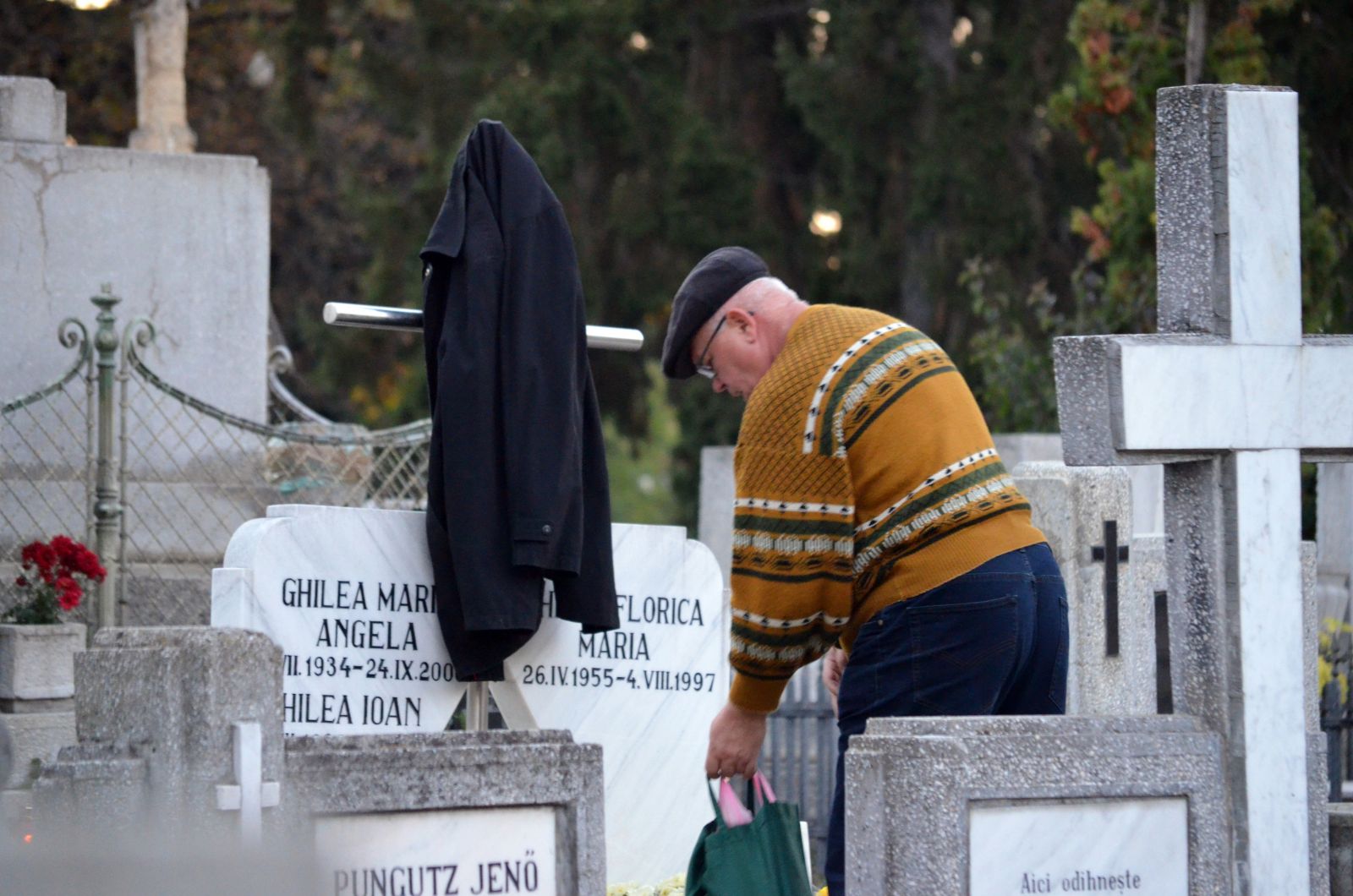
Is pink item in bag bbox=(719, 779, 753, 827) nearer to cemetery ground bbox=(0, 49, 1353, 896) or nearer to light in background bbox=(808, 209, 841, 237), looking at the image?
cemetery ground bbox=(0, 49, 1353, 896)

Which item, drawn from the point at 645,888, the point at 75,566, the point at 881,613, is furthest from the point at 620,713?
the point at 75,566

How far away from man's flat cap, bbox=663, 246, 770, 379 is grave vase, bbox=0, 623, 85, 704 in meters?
3.45

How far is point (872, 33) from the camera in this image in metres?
14.8

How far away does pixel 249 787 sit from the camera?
121 inches

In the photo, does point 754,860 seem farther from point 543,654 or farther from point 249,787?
point 543,654

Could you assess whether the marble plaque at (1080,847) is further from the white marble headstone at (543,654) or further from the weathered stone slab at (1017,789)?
the white marble headstone at (543,654)

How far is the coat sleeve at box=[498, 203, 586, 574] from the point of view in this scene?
4.39m

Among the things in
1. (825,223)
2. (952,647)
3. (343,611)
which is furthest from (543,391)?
(825,223)

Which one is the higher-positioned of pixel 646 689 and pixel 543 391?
pixel 543 391

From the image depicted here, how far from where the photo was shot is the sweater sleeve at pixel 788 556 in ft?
12.0

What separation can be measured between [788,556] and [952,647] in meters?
0.38

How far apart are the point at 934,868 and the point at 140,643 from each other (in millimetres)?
1512

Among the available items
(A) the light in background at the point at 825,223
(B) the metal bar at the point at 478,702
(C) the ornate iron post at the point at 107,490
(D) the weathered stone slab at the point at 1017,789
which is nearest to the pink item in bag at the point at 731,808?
(D) the weathered stone slab at the point at 1017,789

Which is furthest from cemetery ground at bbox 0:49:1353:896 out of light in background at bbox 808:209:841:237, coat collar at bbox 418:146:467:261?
light in background at bbox 808:209:841:237
